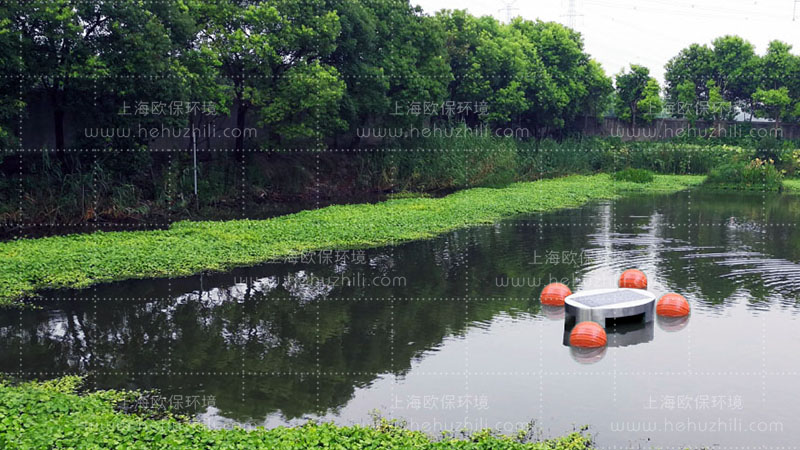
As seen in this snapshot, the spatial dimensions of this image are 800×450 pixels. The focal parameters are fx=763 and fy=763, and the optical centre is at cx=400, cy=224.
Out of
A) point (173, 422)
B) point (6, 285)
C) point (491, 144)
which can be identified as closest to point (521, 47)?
point (491, 144)

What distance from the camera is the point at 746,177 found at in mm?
30047

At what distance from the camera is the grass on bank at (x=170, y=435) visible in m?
6.24

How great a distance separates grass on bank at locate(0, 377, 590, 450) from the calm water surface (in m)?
0.45

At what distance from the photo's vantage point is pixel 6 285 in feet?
38.2

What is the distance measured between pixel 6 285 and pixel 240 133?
39.6ft

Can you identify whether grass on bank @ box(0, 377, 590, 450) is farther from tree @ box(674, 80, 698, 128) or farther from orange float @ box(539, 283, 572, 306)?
tree @ box(674, 80, 698, 128)

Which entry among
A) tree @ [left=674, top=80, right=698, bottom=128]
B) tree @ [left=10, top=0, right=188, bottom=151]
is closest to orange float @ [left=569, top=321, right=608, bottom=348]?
tree @ [left=10, top=0, right=188, bottom=151]

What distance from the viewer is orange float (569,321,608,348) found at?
9664 millimetres

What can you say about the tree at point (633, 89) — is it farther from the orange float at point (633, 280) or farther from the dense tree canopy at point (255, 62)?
the orange float at point (633, 280)

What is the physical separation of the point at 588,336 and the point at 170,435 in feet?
17.8

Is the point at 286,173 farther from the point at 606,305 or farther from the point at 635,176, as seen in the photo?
the point at 606,305

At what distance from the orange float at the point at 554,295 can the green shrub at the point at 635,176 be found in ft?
68.4

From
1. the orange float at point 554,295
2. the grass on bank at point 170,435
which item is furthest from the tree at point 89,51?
the grass on bank at point 170,435

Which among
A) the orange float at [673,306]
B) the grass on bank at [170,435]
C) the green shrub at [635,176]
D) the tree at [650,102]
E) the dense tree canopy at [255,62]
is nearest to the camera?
the grass on bank at [170,435]
